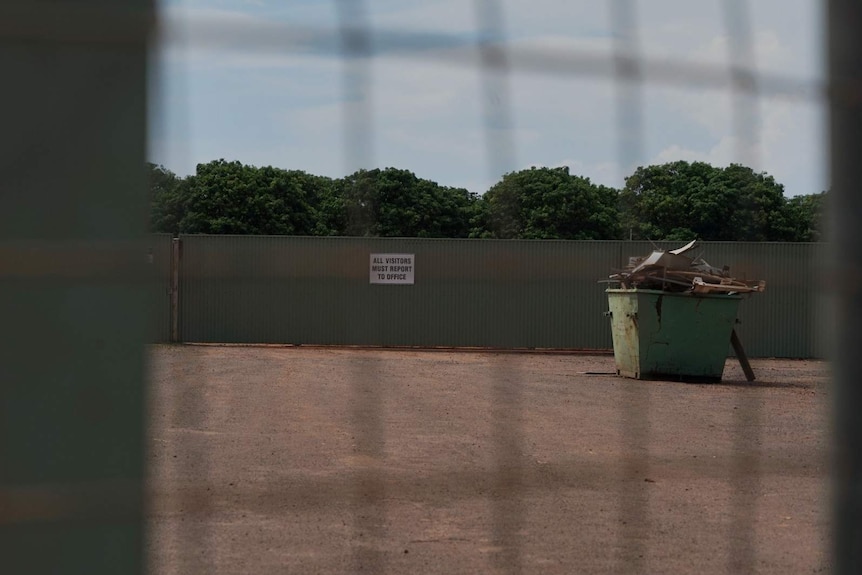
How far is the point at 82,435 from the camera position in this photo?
1.23m

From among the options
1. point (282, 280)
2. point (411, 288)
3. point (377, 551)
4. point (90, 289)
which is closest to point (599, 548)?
point (377, 551)

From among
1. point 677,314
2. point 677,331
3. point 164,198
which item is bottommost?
point 677,331

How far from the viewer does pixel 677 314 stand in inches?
487

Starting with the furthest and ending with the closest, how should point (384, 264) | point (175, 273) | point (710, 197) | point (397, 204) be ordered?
point (384, 264) → point (710, 197) → point (397, 204) → point (175, 273)

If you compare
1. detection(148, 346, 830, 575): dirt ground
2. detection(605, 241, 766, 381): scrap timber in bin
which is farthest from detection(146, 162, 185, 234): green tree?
detection(605, 241, 766, 381): scrap timber in bin

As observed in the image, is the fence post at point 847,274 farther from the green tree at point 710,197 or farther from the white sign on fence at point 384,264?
the white sign on fence at point 384,264

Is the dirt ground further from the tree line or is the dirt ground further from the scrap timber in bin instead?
the scrap timber in bin

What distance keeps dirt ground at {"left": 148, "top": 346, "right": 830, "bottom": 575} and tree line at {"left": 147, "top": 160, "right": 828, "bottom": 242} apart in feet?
1.17

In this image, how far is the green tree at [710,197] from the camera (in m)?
1.96

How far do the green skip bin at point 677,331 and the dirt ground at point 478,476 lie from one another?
22.7 inches

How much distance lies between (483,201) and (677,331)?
1105 centimetres

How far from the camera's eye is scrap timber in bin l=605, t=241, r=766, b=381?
40.3 ft

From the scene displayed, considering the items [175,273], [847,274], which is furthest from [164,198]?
[847,274]

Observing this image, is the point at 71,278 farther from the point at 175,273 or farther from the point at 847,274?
the point at 847,274
